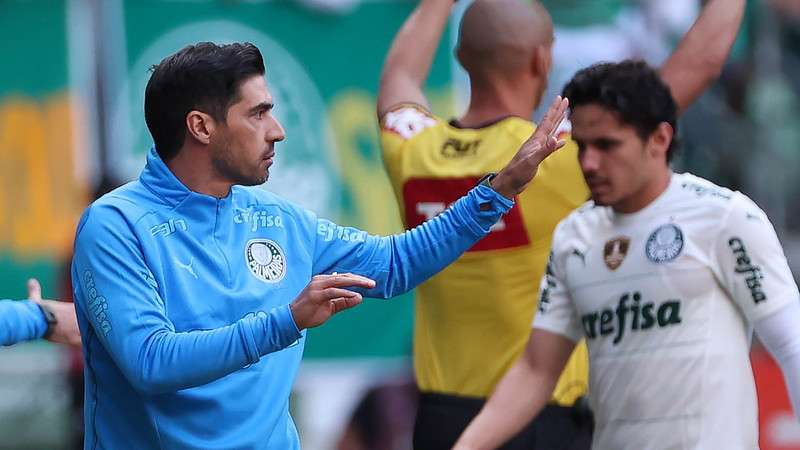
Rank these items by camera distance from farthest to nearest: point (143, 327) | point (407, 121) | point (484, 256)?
point (407, 121) → point (484, 256) → point (143, 327)

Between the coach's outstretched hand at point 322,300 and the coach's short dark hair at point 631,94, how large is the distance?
4.41 ft

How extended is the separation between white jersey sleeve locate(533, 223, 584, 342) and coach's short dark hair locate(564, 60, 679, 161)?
41 cm

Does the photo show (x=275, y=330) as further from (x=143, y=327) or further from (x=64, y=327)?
(x=64, y=327)

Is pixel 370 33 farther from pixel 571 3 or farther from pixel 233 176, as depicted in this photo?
pixel 233 176

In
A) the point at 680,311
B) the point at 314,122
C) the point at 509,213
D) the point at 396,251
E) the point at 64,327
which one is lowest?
the point at 314,122

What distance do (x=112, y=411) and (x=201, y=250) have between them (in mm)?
458

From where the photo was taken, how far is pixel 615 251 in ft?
15.7

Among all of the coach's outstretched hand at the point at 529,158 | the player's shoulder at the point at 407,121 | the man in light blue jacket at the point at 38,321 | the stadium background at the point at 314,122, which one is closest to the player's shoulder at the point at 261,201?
the coach's outstretched hand at the point at 529,158

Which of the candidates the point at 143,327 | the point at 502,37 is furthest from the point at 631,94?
the point at 143,327

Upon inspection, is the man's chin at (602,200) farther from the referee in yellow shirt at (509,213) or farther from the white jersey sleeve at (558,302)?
the referee in yellow shirt at (509,213)

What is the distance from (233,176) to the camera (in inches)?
161

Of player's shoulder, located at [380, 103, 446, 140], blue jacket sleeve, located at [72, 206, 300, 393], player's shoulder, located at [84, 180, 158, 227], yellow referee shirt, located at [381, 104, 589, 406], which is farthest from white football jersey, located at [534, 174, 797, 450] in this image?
player's shoulder, located at [84, 180, 158, 227]

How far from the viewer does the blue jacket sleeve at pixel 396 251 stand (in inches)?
169

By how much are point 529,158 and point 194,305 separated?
902 mm
